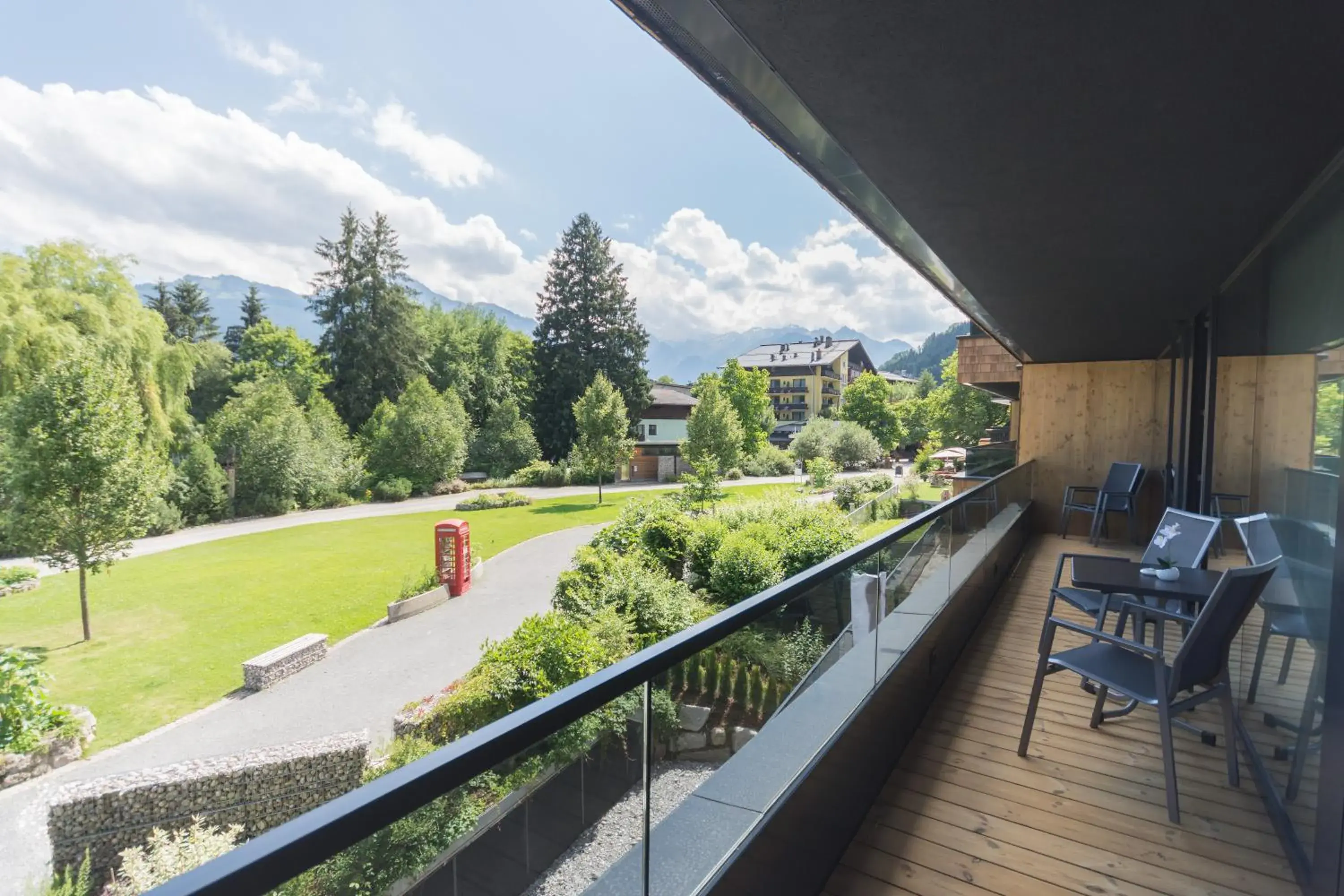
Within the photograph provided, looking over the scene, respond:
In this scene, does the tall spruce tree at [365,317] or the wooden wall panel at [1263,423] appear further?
the tall spruce tree at [365,317]

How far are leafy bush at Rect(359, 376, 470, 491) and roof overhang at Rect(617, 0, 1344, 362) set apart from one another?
25.9 metres

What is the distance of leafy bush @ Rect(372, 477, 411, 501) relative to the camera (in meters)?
24.9

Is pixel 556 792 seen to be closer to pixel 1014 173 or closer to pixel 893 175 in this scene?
pixel 893 175

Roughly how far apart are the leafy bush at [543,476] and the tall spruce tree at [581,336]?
17.2 ft

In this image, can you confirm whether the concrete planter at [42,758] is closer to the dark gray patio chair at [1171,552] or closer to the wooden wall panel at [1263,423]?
the dark gray patio chair at [1171,552]

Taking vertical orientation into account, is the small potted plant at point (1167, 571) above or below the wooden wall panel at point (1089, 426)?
below

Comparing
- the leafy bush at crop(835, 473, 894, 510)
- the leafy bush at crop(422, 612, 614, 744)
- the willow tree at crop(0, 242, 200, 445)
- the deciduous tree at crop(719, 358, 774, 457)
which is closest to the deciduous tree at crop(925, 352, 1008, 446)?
the leafy bush at crop(835, 473, 894, 510)

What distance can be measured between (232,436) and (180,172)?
52.8 metres

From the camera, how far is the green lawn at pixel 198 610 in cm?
890

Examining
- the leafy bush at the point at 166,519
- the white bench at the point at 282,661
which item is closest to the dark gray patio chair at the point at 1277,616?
the white bench at the point at 282,661

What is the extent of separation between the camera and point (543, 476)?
29.2 meters

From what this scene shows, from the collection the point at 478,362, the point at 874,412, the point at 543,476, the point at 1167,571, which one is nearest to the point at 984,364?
the point at 1167,571

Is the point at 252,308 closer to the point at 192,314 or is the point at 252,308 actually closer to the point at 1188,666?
the point at 192,314

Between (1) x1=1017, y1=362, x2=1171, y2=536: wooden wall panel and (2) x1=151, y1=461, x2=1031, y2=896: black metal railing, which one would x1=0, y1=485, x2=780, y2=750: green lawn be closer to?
(2) x1=151, y1=461, x2=1031, y2=896: black metal railing
